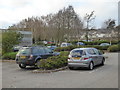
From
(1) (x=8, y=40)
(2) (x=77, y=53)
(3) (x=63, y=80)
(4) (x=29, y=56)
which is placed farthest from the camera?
(1) (x=8, y=40)

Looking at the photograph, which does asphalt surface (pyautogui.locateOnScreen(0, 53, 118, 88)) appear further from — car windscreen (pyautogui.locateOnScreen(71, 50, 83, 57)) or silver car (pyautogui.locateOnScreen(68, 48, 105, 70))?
car windscreen (pyautogui.locateOnScreen(71, 50, 83, 57))

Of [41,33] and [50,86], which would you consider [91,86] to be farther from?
[41,33]

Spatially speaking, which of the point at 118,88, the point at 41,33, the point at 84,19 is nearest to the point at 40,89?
the point at 118,88

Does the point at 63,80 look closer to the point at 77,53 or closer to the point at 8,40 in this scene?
the point at 77,53

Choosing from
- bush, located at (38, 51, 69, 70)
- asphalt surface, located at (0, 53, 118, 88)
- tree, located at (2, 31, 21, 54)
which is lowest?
asphalt surface, located at (0, 53, 118, 88)

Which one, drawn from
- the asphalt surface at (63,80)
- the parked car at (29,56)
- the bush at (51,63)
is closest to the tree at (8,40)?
the parked car at (29,56)

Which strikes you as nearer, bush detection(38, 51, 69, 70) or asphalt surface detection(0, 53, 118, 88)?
asphalt surface detection(0, 53, 118, 88)

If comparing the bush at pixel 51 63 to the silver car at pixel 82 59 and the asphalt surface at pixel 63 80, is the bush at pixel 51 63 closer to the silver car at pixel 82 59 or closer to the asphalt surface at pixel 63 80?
the silver car at pixel 82 59

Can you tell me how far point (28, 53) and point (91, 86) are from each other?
6.39 meters

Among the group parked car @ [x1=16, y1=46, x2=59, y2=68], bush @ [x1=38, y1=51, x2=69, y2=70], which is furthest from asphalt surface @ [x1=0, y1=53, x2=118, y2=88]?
parked car @ [x1=16, y1=46, x2=59, y2=68]

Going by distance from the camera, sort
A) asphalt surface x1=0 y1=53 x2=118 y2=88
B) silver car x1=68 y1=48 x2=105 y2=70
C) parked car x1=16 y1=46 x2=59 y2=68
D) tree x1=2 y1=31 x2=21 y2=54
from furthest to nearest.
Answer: tree x1=2 y1=31 x2=21 y2=54 < parked car x1=16 y1=46 x2=59 y2=68 < silver car x1=68 y1=48 x2=105 y2=70 < asphalt surface x1=0 y1=53 x2=118 y2=88

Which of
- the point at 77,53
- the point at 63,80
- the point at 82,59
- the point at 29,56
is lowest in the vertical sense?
the point at 63,80

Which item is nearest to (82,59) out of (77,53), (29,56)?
(77,53)

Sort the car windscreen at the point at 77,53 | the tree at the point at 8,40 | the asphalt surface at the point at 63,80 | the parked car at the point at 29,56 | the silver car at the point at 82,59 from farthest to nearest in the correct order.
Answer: the tree at the point at 8,40, the parked car at the point at 29,56, the car windscreen at the point at 77,53, the silver car at the point at 82,59, the asphalt surface at the point at 63,80
